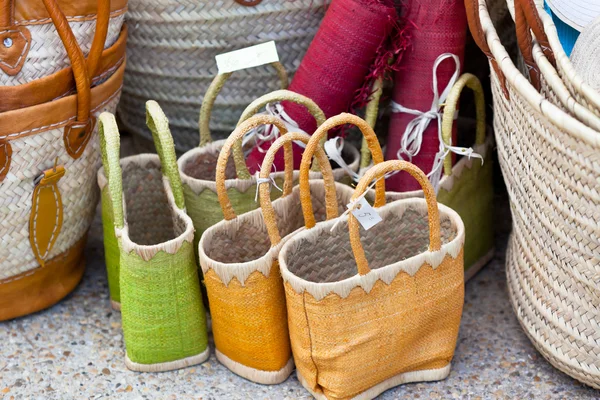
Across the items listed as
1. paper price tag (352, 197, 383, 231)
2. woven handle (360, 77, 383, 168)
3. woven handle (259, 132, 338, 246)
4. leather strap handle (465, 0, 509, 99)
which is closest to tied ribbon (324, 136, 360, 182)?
woven handle (360, 77, 383, 168)

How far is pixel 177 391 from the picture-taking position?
59.6 inches

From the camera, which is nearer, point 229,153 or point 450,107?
point 229,153

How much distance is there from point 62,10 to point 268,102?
43cm

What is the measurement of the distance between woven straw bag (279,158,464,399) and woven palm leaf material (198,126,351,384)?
0.16ft

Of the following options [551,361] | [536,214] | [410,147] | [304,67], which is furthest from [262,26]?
[551,361]

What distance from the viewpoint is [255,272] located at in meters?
1.39

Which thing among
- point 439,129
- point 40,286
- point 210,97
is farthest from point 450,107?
point 40,286

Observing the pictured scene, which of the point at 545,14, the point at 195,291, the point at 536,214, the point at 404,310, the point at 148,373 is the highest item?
the point at 545,14

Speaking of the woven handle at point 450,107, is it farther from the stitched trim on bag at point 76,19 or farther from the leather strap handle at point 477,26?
the stitched trim on bag at point 76,19

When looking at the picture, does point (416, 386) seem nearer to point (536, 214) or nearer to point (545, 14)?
point (536, 214)

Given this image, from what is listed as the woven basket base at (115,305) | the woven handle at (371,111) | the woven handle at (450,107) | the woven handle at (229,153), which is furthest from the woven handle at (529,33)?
the woven basket base at (115,305)

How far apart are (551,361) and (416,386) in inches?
10.1

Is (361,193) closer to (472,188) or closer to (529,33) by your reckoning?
(529,33)

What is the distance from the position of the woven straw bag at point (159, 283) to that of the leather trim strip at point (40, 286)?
0.72 ft
